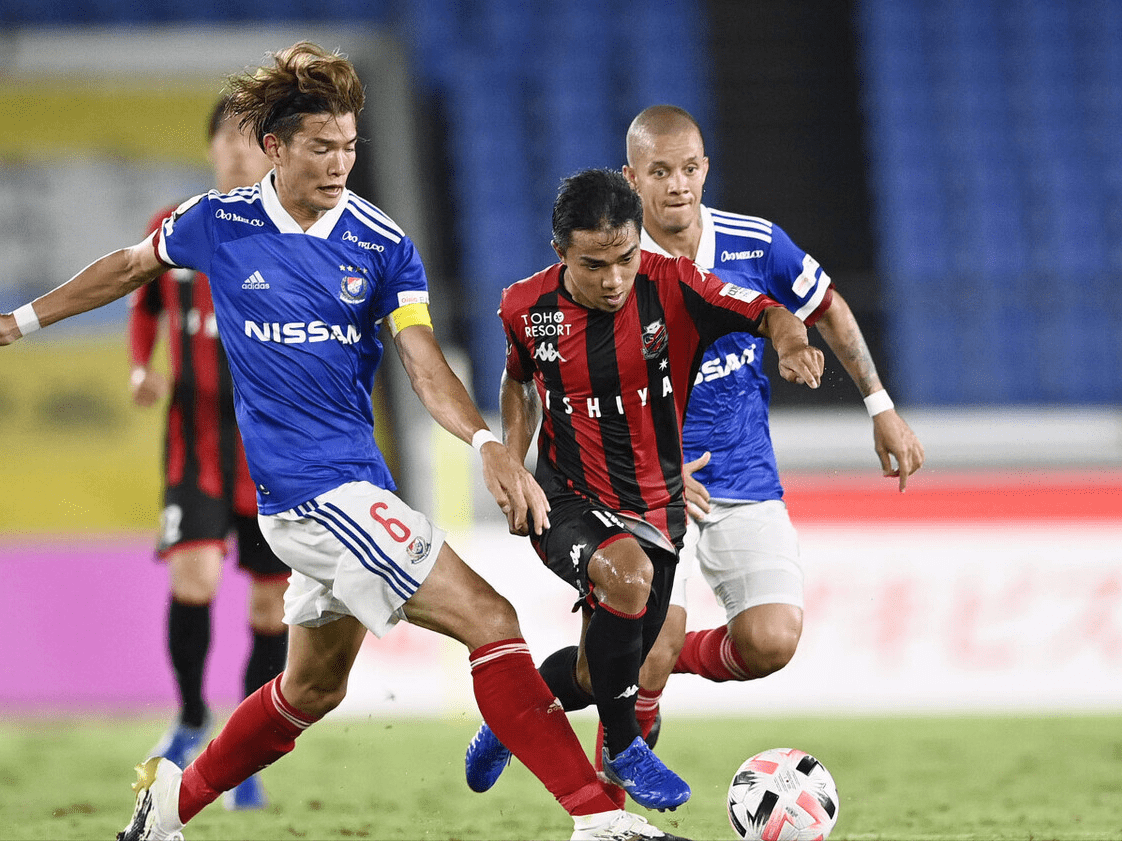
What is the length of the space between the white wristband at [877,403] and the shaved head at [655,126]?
1.03 meters

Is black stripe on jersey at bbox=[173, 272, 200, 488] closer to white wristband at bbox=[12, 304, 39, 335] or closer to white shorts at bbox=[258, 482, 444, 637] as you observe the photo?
white wristband at bbox=[12, 304, 39, 335]

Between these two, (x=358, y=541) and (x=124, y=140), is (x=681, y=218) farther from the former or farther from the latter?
(x=124, y=140)

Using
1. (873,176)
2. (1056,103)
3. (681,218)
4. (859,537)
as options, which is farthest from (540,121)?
(681,218)

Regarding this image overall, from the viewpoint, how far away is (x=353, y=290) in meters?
4.08

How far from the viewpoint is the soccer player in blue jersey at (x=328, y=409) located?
12.8 feet

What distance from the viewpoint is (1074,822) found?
193 inches

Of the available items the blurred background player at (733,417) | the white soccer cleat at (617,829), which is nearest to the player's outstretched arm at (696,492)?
the blurred background player at (733,417)

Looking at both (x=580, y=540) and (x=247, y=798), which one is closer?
(x=580, y=540)

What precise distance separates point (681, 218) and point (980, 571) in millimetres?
3864

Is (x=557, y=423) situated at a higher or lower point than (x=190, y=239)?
lower

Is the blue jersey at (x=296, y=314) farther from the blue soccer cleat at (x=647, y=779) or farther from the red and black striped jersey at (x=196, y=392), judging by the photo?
the red and black striped jersey at (x=196, y=392)

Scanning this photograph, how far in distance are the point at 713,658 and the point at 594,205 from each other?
1.92 m

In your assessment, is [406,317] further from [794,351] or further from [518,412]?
[794,351]

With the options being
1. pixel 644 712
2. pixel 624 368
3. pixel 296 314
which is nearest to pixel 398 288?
pixel 296 314
